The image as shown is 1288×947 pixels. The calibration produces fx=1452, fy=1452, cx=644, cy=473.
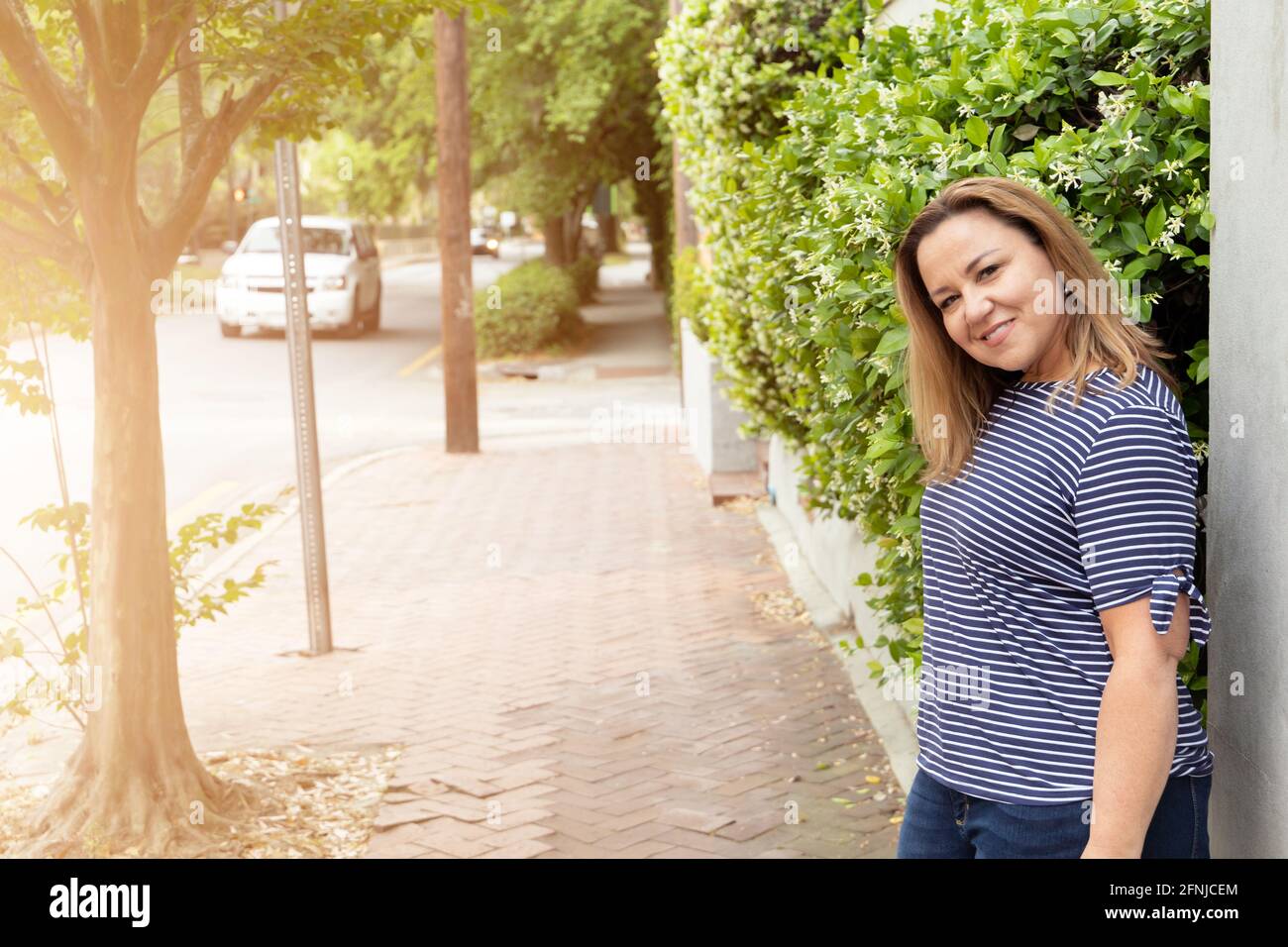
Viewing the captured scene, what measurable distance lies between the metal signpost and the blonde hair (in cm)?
Answer: 524

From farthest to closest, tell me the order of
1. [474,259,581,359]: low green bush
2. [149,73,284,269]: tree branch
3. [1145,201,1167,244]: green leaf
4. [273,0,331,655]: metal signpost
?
[474,259,581,359]: low green bush < [273,0,331,655]: metal signpost < [149,73,284,269]: tree branch < [1145,201,1167,244]: green leaf

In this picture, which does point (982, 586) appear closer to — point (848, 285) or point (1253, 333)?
point (1253, 333)

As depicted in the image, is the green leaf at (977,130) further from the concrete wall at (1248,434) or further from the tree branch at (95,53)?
the tree branch at (95,53)

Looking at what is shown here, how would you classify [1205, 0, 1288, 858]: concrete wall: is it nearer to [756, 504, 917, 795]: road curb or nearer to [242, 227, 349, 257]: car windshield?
[756, 504, 917, 795]: road curb

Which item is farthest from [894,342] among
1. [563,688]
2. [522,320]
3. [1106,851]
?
[522,320]

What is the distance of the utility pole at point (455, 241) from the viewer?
13953 millimetres

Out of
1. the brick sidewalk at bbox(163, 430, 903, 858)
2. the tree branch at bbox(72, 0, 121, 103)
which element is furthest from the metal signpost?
the tree branch at bbox(72, 0, 121, 103)

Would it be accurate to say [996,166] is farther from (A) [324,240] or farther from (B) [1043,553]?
(A) [324,240]

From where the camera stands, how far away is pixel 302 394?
24.5 ft

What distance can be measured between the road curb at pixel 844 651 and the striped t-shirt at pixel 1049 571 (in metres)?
2.19

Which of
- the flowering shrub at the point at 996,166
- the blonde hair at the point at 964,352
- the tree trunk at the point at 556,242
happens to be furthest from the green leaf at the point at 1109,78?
the tree trunk at the point at 556,242

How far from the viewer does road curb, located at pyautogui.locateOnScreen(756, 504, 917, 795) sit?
5348 millimetres
